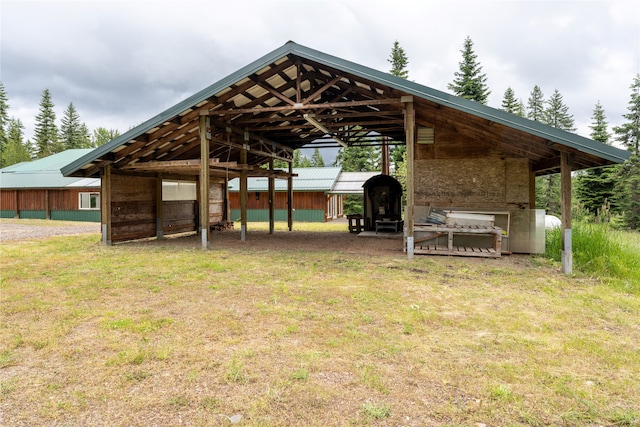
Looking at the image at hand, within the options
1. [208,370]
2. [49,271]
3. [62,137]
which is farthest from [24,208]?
[62,137]

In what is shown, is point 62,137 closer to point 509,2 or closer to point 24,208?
point 24,208

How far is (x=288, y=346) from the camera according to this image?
10.8ft

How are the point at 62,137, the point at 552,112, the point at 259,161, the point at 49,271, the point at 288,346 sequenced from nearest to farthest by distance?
the point at 288,346, the point at 49,271, the point at 259,161, the point at 552,112, the point at 62,137

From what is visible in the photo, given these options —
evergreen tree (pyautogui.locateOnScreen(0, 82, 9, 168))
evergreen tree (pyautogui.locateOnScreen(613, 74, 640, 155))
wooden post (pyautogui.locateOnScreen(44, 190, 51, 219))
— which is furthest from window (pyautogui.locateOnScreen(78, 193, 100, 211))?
evergreen tree (pyautogui.locateOnScreen(613, 74, 640, 155))

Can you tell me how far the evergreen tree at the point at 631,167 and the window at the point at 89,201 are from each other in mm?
33469

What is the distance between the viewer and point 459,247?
9.09 meters

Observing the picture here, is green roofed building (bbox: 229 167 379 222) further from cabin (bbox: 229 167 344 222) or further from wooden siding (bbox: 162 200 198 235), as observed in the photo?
wooden siding (bbox: 162 200 198 235)

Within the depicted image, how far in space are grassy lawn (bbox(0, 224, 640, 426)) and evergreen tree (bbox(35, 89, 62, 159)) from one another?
56034mm

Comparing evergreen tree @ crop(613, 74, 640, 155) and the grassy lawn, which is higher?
evergreen tree @ crop(613, 74, 640, 155)

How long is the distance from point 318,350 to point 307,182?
20597 mm

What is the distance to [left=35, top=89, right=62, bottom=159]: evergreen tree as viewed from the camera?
49.8 m

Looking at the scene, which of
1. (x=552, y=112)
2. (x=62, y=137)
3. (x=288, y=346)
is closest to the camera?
(x=288, y=346)

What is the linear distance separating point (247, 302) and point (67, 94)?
228ft

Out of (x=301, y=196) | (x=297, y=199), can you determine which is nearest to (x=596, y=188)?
(x=301, y=196)
